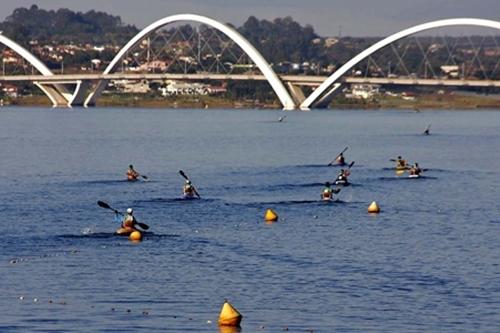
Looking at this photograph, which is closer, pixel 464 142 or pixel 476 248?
pixel 476 248

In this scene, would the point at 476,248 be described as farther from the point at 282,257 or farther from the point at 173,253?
the point at 173,253

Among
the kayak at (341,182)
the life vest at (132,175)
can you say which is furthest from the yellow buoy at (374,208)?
the life vest at (132,175)

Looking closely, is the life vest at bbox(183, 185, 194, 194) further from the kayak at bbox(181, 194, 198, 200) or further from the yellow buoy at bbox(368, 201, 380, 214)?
the yellow buoy at bbox(368, 201, 380, 214)

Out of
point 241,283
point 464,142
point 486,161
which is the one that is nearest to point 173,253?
point 241,283

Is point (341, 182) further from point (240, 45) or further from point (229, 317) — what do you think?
point (240, 45)

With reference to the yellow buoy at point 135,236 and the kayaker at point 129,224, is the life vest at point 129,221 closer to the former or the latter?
the kayaker at point 129,224

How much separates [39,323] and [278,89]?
12794 centimetres

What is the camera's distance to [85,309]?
1108 inches

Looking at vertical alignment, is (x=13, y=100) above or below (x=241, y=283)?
below

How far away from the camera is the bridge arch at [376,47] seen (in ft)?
452

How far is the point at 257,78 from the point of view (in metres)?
155

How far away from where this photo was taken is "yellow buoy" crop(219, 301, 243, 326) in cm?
2641

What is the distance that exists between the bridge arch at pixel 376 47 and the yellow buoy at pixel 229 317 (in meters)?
113

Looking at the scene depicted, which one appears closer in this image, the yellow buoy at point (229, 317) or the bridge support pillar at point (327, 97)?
the yellow buoy at point (229, 317)
